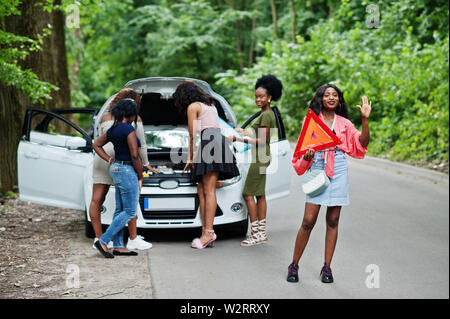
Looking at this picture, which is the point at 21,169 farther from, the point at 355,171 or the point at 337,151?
the point at 355,171

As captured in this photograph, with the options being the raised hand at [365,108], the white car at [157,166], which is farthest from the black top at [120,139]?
the raised hand at [365,108]

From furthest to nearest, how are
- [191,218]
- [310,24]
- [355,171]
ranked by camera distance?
[310,24]
[355,171]
[191,218]

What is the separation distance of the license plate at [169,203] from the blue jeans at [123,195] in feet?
0.73

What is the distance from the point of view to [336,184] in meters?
3.21

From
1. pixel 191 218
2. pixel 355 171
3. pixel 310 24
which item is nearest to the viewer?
pixel 191 218

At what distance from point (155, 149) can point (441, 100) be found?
946 cm

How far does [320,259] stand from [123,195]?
5.52 ft

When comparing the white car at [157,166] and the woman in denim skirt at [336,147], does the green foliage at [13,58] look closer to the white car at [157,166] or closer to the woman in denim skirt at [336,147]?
the white car at [157,166]

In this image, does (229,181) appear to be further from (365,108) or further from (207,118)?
(365,108)

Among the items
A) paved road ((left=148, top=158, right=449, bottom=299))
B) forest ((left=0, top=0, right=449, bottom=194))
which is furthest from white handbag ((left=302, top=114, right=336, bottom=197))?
forest ((left=0, top=0, right=449, bottom=194))

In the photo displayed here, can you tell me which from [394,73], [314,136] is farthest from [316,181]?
[394,73]

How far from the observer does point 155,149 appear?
13.8 feet
